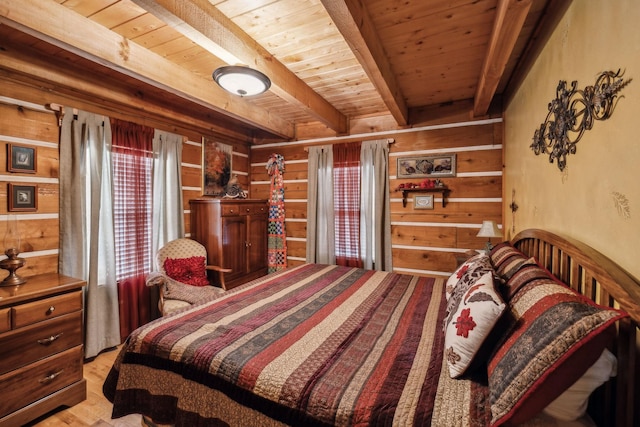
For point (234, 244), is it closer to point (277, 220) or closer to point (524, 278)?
point (277, 220)

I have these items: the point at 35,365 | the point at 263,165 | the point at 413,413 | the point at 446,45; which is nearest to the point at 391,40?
the point at 446,45

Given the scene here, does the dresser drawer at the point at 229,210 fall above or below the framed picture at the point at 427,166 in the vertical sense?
below

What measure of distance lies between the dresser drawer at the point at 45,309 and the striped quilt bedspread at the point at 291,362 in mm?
785

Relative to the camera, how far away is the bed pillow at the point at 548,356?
84 cm

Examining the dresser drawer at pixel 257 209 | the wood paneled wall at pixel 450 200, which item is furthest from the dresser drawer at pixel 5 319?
the wood paneled wall at pixel 450 200

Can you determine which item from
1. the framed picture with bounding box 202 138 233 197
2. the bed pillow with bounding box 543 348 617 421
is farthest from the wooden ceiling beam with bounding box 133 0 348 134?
the bed pillow with bounding box 543 348 617 421

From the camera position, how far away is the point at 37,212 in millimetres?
2365

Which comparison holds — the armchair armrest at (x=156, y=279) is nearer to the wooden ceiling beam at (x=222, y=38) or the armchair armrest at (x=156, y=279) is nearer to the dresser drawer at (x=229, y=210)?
the dresser drawer at (x=229, y=210)

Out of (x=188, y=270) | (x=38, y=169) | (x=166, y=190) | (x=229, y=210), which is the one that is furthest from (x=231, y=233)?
(x=38, y=169)

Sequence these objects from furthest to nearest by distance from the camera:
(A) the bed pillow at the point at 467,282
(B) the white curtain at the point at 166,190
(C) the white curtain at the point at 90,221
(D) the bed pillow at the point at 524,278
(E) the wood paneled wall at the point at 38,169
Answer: (B) the white curtain at the point at 166,190 → (C) the white curtain at the point at 90,221 → (E) the wood paneled wall at the point at 38,169 → (A) the bed pillow at the point at 467,282 → (D) the bed pillow at the point at 524,278

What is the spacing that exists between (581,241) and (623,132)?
545 mm

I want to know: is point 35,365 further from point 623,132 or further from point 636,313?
point 623,132

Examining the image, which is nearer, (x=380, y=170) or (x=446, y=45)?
(x=446, y=45)

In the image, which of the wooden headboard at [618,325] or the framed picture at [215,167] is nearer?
the wooden headboard at [618,325]
